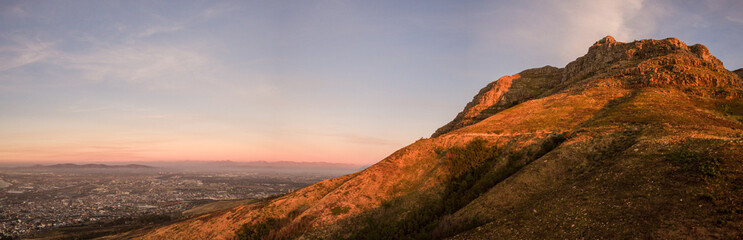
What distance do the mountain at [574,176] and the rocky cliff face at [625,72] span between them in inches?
12.8

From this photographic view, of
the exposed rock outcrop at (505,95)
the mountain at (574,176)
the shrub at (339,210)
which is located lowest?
the shrub at (339,210)

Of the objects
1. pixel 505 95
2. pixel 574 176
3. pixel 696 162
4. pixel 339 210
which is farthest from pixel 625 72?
pixel 339 210

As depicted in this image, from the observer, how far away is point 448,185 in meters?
33.0

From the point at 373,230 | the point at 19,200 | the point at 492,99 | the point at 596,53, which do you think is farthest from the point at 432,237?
the point at 19,200

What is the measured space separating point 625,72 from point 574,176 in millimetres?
46103

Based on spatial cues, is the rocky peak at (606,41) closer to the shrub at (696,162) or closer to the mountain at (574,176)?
the mountain at (574,176)

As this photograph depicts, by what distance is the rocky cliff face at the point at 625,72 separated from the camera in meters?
46.2

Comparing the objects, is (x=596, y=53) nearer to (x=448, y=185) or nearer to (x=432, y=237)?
(x=448, y=185)

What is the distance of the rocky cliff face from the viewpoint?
152 feet

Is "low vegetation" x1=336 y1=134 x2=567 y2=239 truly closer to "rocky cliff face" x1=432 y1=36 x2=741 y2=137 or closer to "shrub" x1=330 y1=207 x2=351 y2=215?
"shrub" x1=330 y1=207 x2=351 y2=215

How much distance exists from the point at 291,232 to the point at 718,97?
6294 centimetres

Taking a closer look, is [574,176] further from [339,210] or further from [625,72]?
[625,72]

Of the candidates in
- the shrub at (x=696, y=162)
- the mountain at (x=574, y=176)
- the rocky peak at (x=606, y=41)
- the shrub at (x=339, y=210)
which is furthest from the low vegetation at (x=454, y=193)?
the rocky peak at (x=606, y=41)

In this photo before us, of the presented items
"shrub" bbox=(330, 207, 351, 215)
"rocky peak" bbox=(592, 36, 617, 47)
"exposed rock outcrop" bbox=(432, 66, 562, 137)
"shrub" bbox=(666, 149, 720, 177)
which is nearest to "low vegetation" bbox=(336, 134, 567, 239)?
"shrub" bbox=(330, 207, 351, 215)
